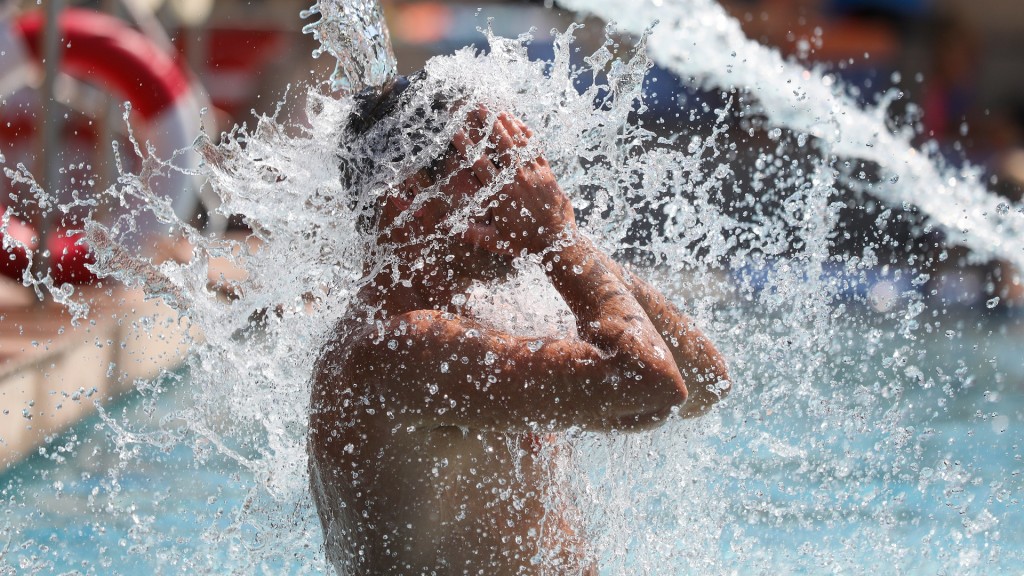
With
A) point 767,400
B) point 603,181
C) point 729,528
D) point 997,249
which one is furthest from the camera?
point 997,249

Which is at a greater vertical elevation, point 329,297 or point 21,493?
point 329,297

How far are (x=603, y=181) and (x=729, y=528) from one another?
226 centimetres

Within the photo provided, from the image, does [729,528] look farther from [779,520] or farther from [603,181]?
[603,181]

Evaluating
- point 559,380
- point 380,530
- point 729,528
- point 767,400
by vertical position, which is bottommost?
point 380,530

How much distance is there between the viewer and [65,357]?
5.97 m

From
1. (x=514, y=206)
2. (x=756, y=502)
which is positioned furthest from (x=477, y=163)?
(x=756, y=502)

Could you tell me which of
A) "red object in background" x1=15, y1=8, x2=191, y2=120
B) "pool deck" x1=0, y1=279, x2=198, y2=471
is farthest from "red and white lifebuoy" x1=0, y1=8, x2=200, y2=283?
"pool deck" x1=0, y1=279, x2=198, y2=471

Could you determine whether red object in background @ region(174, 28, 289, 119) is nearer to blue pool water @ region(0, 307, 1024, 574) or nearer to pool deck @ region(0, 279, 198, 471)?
pool deck @ region(0, 279, 198, 471)

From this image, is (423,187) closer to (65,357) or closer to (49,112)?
(65,357)

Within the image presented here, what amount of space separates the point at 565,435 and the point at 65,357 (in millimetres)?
4543

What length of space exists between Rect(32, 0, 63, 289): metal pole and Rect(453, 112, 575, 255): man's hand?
6.40 metres

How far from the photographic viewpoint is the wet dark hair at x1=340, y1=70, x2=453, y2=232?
2.06 m

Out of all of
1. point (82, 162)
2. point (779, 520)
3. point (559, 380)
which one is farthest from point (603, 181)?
point (82, 162)

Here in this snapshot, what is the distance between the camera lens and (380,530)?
2.03 meters
